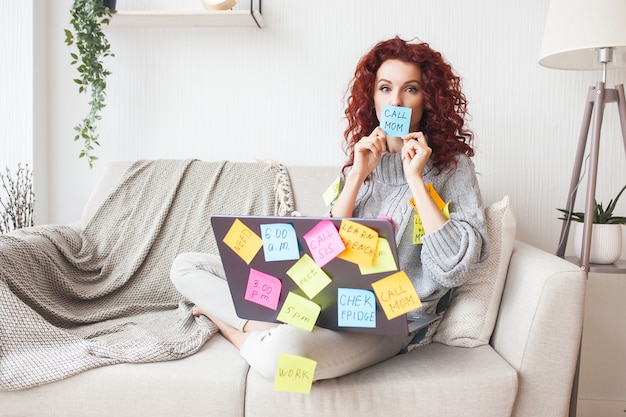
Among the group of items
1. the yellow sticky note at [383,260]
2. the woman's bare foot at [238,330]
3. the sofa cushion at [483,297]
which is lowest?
the woman's bare foot at [238,330]

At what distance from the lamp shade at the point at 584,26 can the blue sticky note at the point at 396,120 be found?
614 millimetres

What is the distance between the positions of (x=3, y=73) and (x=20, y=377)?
1.48 metres

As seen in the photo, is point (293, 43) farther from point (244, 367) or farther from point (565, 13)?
point (244, 367)

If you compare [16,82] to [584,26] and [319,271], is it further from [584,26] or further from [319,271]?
[584,26]

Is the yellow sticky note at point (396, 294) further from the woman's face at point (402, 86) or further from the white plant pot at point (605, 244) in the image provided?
the white plant pot at point (605, 244)

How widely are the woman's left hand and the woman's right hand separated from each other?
74mm

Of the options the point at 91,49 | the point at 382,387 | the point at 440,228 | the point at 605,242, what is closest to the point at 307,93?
the point at 91,49

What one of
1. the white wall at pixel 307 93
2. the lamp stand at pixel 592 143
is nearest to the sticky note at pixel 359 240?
the lamp stand at pixel 592 143

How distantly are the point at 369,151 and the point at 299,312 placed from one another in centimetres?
53

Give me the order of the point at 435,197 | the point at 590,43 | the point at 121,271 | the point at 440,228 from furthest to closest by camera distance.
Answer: the point at 121,271
the point at 590,43
the point at 435,197
the point at 440,228

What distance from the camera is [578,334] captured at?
1.28 meters

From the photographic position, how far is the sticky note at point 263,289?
1.27 metres

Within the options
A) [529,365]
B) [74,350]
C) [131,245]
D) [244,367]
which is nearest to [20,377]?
[74,350]

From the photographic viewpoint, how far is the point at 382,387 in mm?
1244
